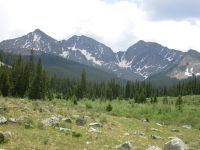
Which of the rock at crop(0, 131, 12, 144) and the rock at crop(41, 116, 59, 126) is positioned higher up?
the rock at crop(41, 116, 59, 126)

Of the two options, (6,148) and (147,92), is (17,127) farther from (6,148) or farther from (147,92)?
(147,92)

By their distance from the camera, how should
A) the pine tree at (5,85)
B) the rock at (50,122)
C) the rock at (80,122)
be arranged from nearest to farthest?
the rock at (50,122) < the rock at (80,122) < the pine tree at (5,85)

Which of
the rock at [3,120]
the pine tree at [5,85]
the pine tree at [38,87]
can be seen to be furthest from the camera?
the pine tree at [5,85]

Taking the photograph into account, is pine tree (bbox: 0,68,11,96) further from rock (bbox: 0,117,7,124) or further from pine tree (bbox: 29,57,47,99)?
rock (bbox: 0,117,7,124)

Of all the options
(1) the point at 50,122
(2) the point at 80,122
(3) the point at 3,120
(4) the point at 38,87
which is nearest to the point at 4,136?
(3) the point at 3,120

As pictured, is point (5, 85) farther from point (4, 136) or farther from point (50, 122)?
point (4, 136)

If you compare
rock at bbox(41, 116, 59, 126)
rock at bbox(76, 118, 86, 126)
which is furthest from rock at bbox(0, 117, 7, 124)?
rock at bbox(76, 118, 86, 126)

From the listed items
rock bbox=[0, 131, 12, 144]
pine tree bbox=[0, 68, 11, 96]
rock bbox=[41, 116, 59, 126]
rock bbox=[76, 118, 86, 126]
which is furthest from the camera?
pine tree bbox=[0, 68, 11, 96]

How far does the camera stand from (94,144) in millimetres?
21094

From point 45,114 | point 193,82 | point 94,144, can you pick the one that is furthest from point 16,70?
point 193,82

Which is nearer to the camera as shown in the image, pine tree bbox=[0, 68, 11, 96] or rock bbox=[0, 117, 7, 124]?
rock bbox=[0, 117, 7, 124]

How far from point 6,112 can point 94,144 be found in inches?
328

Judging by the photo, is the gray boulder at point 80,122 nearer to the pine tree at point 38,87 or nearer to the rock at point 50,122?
the rock at point 50,122

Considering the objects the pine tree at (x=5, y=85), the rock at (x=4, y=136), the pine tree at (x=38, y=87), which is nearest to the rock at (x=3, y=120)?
the rock at (x=4, y=136)
